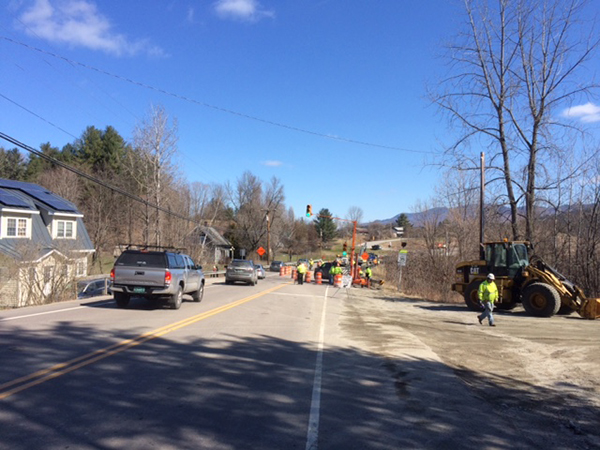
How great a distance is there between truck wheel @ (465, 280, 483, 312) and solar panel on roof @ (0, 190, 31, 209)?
28.7 meters

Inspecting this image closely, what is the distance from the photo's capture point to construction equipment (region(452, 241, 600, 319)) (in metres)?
17.0

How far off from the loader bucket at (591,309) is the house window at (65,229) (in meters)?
34.6

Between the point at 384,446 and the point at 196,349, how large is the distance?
5067mm

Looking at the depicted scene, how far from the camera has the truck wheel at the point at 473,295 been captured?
19.9 meters

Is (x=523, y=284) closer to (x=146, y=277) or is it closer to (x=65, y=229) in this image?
(x=146, y=277)

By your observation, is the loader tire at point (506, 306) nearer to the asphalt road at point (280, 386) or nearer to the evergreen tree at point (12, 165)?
the asphalt road at point (280, 386)

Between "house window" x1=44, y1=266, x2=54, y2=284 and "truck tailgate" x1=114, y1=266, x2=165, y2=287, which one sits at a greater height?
"truck tailgate" x1=114, y1=266, x2=165, y2=287

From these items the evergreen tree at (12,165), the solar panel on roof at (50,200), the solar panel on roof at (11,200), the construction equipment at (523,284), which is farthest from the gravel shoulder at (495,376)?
the evergreen tree at (12,165)

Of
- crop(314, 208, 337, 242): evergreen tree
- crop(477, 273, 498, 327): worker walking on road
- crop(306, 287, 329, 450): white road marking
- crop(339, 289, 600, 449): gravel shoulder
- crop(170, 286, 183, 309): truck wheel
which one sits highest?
crop(314, 208, 337, 242): evergreen tree

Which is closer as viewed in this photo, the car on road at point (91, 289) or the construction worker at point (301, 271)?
the car on road at point (91, 289)

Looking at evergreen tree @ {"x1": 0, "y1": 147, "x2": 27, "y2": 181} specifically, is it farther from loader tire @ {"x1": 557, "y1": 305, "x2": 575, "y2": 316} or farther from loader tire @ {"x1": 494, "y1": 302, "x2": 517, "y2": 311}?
loader tire @ {"x1": 557, "y1": 305, "x2": 575, "y2": 316}

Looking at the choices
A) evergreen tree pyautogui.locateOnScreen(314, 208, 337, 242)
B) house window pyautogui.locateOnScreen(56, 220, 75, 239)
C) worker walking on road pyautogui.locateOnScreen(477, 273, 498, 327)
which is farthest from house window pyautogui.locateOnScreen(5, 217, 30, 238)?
evergreen tree pyautogui.locateOnScreen(314, 208, 337, 242)

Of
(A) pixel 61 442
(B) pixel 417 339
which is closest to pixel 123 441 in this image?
(A) pixel 61 442

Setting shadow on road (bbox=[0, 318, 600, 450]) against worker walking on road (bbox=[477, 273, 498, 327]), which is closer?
shadow on road (bbox=[0, 318, 600, 450])
